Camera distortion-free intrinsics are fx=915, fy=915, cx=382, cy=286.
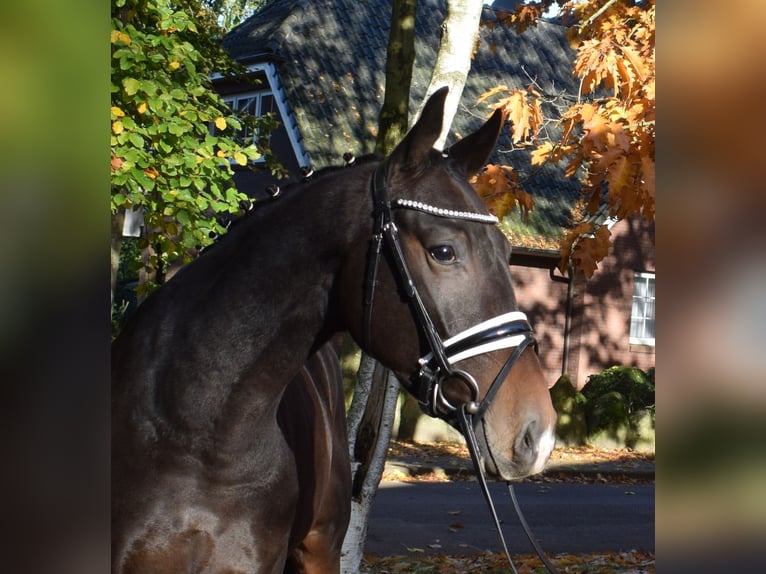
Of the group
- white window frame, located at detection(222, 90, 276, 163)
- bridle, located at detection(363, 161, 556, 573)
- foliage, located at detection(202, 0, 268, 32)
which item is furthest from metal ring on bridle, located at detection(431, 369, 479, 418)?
foliage, located at detection(202, 0, 268, 32)

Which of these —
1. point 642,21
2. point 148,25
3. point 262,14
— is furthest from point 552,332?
point 642,21

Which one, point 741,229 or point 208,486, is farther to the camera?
point 208,486

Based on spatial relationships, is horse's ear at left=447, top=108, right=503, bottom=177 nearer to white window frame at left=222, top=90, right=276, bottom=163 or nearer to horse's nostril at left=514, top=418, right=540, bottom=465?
horse's nostril at left=514, top=418, right=540, bottom=465

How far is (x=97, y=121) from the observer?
0.59 meters

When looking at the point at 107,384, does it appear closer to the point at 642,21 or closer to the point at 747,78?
the point at 747,78

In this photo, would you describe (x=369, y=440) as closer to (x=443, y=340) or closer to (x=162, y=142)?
(x=162, y=142)

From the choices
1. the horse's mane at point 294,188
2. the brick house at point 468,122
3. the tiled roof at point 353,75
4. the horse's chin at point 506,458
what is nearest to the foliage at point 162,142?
the horse's mane at point 294,188

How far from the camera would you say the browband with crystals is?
8.62 feet

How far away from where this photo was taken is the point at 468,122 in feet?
69.1

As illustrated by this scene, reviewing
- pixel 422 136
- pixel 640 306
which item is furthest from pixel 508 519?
pixel 640 306

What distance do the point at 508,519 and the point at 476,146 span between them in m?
9.09

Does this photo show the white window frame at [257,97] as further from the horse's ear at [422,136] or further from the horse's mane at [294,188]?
the horse's ear at [422,136]

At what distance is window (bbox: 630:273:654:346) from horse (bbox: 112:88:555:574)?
825 inches

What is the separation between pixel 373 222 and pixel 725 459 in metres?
2.25
